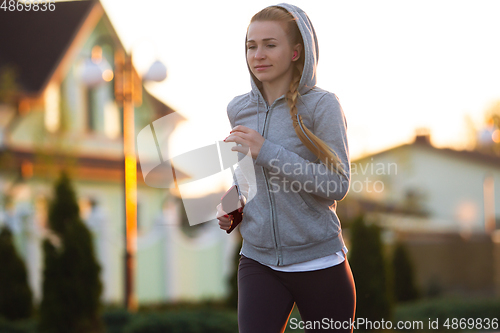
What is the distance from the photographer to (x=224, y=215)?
6.35 feet

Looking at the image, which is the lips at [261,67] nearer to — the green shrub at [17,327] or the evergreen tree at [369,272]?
the evergreen tree at [369,272]

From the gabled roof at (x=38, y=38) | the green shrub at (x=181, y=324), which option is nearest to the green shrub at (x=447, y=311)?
the green shrub at (x=181, y=324)

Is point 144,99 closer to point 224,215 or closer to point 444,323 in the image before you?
point 444,323

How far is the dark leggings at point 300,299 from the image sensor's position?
6.00 ft


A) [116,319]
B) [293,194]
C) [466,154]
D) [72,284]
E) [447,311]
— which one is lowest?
[447,311]

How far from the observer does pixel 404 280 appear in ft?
37.8

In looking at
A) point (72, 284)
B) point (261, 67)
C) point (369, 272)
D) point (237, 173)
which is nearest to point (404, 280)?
point (369, 272)

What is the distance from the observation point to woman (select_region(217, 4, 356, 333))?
178 centimetres

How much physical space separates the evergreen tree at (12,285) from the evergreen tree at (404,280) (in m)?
7.16

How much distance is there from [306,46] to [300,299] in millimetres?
864

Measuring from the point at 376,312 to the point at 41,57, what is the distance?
10318 mm

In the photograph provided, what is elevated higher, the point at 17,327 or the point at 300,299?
the point at 300,299

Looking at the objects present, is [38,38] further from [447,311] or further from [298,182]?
[298,182]

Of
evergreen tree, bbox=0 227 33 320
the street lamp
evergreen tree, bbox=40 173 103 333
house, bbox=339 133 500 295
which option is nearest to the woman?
house, bbox=339 133 500 295
